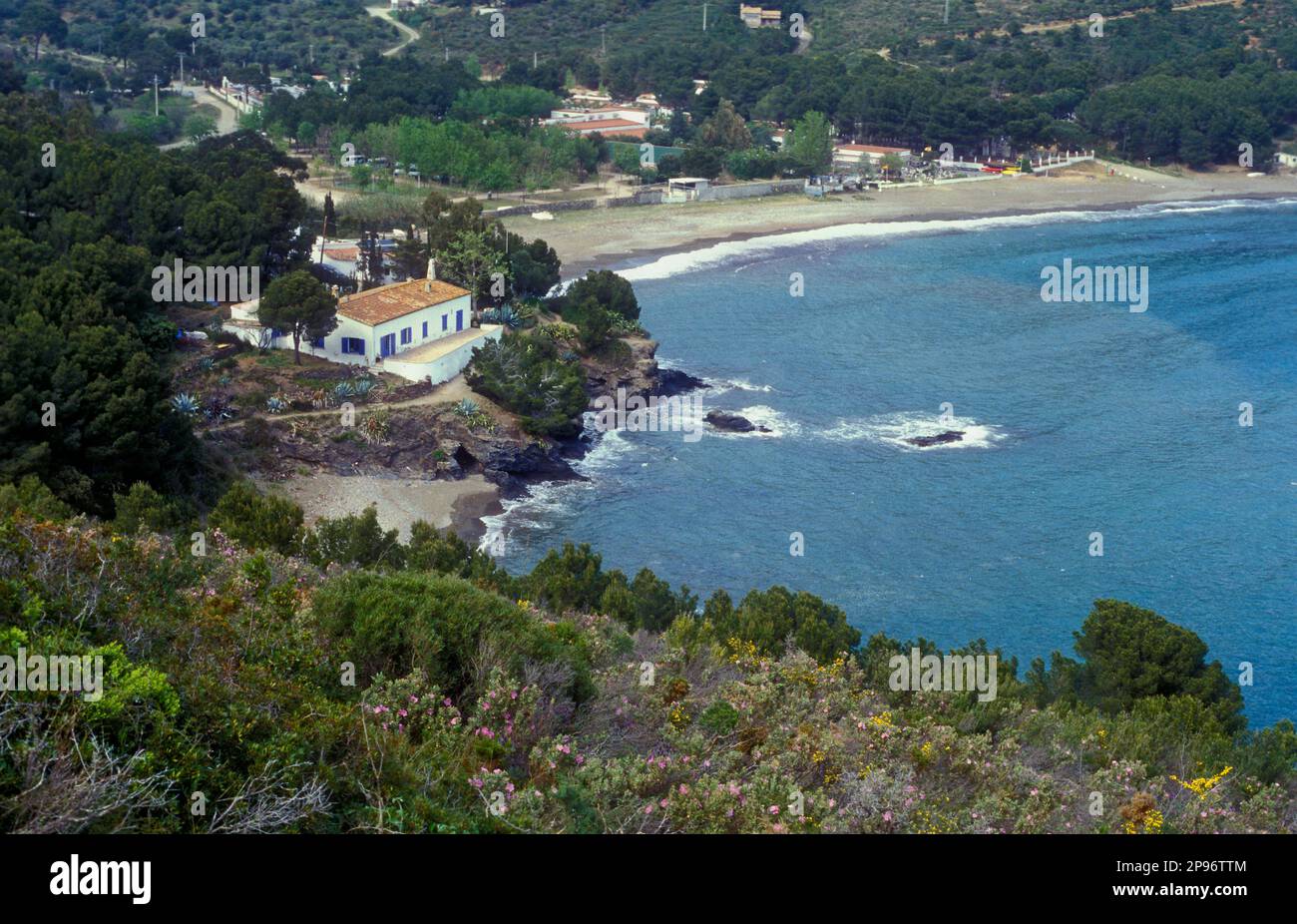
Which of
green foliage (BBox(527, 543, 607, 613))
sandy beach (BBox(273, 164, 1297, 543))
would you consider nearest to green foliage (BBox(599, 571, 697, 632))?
green foliage (BBox(527, 543, 607, 613))

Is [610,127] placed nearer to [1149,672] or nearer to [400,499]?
[400,499]

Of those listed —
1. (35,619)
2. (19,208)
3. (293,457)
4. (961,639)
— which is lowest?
(961,639)

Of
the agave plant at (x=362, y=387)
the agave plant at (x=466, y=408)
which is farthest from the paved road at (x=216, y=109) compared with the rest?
the agave plant at (x=466, y=408)

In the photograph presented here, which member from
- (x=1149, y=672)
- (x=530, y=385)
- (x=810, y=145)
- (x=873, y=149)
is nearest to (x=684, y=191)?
(x=810, y=145)

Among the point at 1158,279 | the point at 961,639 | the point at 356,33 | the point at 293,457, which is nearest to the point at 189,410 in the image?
the point at 293,457

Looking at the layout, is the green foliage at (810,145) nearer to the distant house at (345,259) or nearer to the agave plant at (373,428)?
the distant house at (345,259)

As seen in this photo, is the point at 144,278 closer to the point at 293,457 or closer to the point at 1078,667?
the point at 293,457
